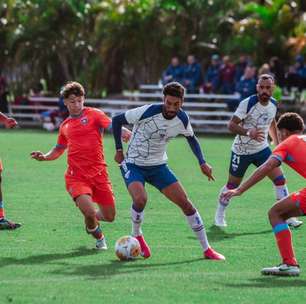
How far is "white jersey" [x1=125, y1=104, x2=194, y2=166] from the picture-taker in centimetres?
1023

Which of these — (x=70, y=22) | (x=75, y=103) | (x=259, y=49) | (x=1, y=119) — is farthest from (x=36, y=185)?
(x=70, y=22)

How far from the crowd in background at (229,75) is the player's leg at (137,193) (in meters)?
18.1

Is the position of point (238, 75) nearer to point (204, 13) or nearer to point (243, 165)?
point (204, 13)

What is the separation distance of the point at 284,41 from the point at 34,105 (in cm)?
881

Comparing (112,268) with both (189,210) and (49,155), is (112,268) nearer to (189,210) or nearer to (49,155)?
(189,210)

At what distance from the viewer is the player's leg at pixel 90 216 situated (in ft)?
34.6

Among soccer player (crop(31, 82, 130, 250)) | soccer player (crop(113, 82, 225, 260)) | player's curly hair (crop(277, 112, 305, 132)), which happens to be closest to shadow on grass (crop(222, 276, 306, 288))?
soccer player (crop(113, 82, 225, 260))

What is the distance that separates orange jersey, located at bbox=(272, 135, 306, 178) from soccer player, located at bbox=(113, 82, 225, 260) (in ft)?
4.19

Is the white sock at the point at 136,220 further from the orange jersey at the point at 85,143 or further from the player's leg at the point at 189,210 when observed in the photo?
the orange jersey at the point at 85,143

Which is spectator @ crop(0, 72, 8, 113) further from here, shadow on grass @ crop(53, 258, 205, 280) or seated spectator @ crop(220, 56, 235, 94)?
shadow on grass @ crop(53, 258, 205, 280)

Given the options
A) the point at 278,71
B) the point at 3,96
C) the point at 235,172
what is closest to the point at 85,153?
the point at 235,172

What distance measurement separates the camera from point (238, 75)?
29828mm

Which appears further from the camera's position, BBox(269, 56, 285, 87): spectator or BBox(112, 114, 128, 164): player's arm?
BBox(269, 56, 285, 87): spectator

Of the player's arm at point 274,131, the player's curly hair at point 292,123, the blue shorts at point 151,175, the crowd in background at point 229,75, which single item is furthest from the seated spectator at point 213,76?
the player's curly hair at point 292,123
